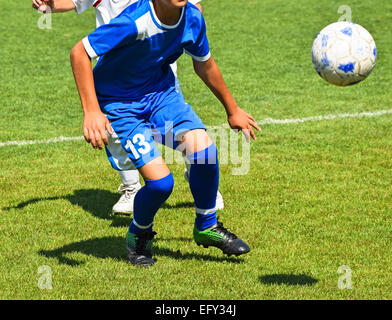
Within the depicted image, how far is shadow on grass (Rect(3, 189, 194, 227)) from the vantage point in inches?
250

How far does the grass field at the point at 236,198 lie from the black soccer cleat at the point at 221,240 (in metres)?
0.09

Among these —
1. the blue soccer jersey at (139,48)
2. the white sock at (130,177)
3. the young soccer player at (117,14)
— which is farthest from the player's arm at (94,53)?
the white sock at (130,177)

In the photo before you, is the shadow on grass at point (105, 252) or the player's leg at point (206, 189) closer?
the player's leg at point (206, 189)

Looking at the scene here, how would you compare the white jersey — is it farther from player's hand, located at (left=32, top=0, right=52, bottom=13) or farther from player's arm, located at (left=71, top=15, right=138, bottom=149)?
player's arm, located at (left=71, top=15, right=138, bottom=149)

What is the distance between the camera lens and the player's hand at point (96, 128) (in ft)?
15.4

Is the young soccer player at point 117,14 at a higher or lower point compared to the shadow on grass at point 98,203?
higher

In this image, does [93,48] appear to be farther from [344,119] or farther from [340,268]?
[344,119]

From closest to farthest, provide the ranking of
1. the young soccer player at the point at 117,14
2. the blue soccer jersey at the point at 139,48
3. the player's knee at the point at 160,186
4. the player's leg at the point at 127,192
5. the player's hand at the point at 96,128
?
1. the player's hand at the point at 96,128
2. the blue soccer jersey at the point at 139,48
3. the player's knee at the point at 160,186
4. the young soccer player at the point at 117,14
5. the player's leg at the point at 127,192

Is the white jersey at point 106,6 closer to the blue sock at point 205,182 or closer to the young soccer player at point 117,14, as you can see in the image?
the young soccer player at point 117,14

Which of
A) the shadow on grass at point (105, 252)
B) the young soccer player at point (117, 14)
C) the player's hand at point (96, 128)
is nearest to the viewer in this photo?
the player's hand at point (96, 128)

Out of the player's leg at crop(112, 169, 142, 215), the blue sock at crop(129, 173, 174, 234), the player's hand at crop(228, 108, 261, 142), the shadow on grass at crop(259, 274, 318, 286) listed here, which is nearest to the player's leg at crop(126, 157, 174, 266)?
the blue sock at crop(129, 173, 174, 234)

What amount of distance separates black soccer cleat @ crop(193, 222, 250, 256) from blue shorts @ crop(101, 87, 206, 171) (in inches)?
26.0
